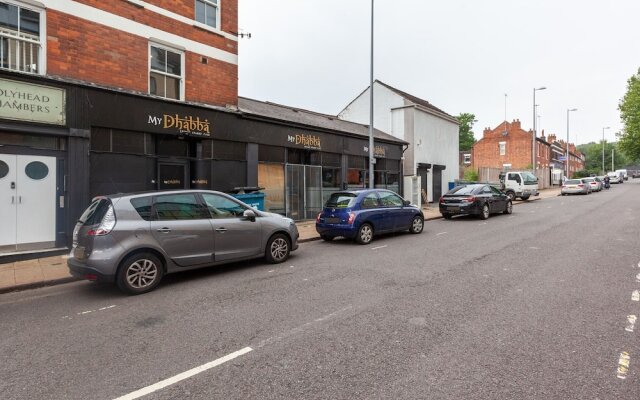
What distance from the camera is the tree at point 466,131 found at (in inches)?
2480

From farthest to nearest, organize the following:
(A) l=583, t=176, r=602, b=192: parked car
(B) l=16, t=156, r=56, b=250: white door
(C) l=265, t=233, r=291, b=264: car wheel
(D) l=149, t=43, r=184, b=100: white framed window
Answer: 1. (A) l=583, t=176, r=602, b=192: parked car
2. (D) l=149, t=43, r=184, b=100: white framed window
3. (B) l=16, t=156, r=56, b=250: white door
4. (C) l=265, t=233, r=291, b=264: car wheel

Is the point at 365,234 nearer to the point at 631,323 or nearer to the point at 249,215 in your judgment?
the point at 249,215

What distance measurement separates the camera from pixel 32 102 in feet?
27.7

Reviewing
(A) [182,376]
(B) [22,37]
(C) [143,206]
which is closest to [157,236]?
(C) [143,206]

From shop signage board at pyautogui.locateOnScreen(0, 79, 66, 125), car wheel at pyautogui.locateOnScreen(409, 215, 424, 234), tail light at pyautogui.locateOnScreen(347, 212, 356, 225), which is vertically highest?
shop signage board at pyautogui.locateOnScreen(0, 79, 66, 125)

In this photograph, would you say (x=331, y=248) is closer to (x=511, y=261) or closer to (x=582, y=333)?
(x=511, y=261)

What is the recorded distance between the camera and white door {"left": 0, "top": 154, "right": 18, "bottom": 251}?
8156 mm

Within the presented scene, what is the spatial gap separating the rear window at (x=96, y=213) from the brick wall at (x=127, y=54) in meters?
5.12

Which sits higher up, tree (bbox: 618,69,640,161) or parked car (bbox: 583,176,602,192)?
tree (bbox: 618,69,640,161)

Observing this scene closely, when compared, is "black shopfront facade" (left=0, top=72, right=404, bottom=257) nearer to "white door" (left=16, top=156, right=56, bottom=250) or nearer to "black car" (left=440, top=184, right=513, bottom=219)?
"white door" (left=16, top=156, right=56, bottom=250)

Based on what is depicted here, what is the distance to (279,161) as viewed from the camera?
14.3 meters

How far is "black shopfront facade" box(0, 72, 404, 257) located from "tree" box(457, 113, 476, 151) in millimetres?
53188

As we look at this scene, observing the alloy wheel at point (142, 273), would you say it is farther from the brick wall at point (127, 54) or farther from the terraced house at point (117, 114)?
the brick wall at point (127, 54)

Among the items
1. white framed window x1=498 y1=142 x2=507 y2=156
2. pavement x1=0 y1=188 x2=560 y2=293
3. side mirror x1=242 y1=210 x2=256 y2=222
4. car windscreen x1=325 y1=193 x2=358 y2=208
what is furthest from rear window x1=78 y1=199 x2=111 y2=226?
white framed window x1=498 y1=142 x2=507 y2=156
